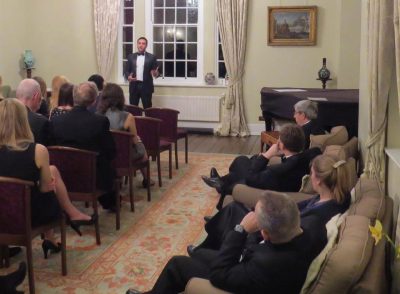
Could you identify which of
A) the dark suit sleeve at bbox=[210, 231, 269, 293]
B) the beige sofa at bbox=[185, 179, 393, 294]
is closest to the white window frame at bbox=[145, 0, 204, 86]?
the beige sofa at bbox=[185, 179, 393, 294]

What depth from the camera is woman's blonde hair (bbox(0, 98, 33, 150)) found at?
3307mm

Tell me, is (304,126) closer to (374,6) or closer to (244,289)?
(374,6)

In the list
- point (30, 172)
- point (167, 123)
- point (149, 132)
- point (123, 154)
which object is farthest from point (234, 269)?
point (167, 123)

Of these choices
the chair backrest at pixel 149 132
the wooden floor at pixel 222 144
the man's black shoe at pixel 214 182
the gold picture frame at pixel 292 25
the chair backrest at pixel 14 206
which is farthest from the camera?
the gold picture frame at pixel 292 25

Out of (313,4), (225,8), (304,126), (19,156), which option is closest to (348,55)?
(313,4)

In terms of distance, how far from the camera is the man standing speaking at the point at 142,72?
31.1 ft

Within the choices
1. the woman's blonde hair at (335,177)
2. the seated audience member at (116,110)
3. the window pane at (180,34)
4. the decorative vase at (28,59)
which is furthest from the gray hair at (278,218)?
the decorative vase at (28,59)

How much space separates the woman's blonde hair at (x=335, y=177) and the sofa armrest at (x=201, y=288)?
94cm

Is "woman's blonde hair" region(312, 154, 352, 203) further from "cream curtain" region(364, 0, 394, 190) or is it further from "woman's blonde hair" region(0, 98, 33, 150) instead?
Result: "woman's blonde hair" region(0, 98, 33, 150)

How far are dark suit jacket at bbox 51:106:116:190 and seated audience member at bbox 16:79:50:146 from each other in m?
0.21

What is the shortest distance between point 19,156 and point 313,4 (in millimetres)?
7034

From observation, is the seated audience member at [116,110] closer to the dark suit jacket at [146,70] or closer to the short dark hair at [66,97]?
the short dark hair at [66,97]

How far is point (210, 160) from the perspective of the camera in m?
7.51

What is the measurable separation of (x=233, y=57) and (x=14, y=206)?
680 cm
